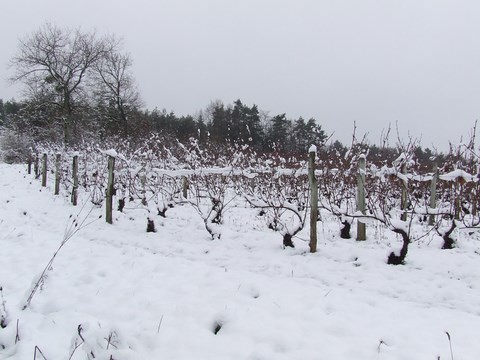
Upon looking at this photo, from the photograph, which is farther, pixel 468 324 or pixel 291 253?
pixel 291 253

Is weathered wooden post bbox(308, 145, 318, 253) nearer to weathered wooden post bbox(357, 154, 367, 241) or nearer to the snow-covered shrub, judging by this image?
weathered wooden post bbox(357, 154, 367, 241)

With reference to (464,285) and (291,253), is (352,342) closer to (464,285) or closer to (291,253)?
(464,285)

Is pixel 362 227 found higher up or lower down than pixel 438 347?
higher up

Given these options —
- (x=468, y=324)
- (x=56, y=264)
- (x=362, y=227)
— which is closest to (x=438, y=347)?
(x=468, y=324)

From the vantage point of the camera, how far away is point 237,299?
9.77ft

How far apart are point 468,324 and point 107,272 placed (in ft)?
11.3

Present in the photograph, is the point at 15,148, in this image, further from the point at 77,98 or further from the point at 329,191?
the point at 329,191

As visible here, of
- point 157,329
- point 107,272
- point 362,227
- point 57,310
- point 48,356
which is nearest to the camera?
point 48,356

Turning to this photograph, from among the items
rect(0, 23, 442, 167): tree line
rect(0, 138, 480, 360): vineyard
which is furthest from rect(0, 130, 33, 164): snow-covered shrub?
rect(0, 138, 480, 360): vineyard

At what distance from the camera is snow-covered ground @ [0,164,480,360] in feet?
7.38

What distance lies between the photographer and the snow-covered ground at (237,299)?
225 centimetres

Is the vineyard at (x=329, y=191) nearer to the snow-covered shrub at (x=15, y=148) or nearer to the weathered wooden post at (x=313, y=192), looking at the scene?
the weathered wooden post at (x=313, y=192)

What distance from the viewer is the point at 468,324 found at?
256 centimetres

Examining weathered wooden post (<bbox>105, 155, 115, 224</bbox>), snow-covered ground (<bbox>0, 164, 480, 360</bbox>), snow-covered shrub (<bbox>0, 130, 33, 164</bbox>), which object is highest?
snow-covered shrub (<bbox>0, 130, 33, 164</bbox>)
